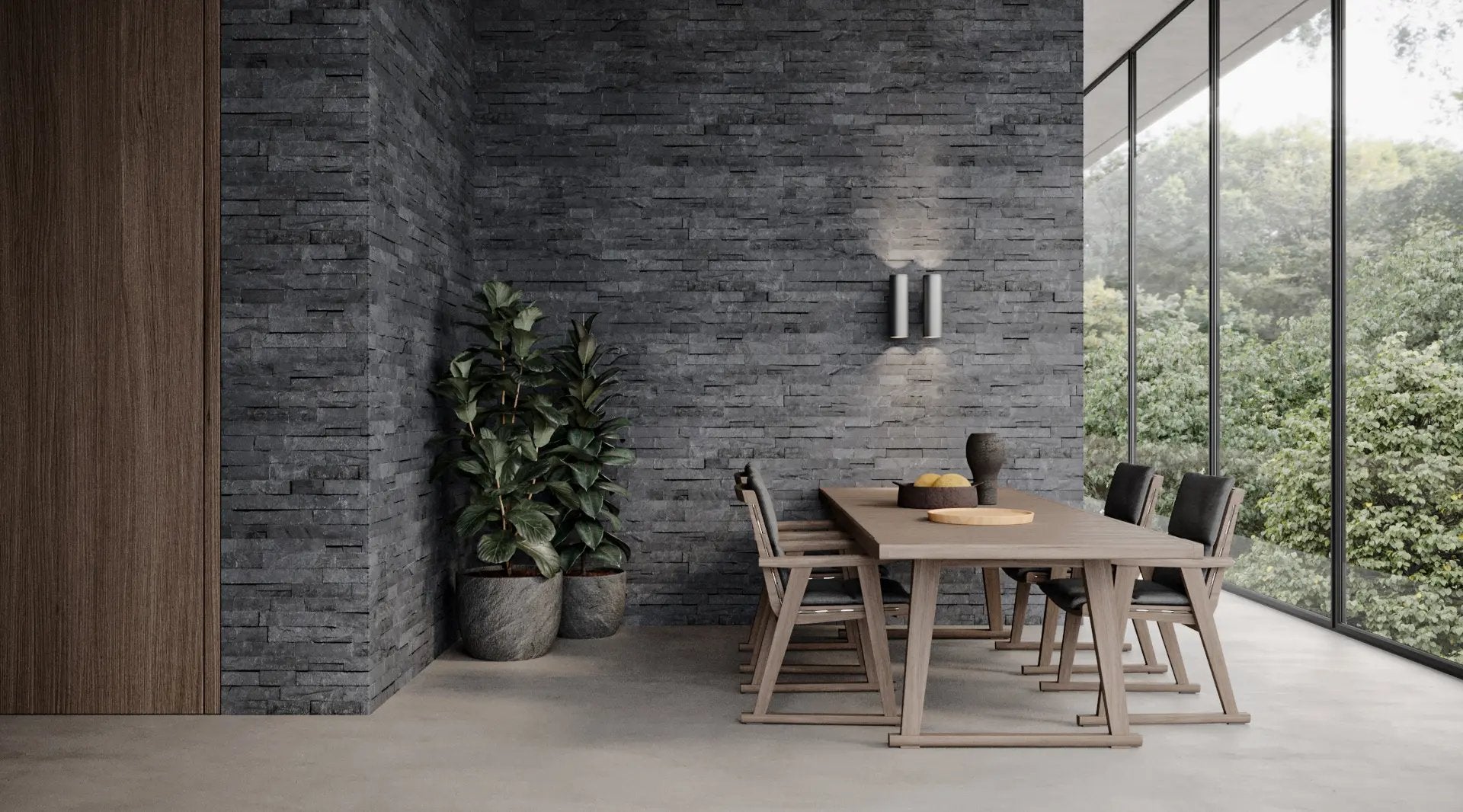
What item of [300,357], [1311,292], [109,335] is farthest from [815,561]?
[1311,292]

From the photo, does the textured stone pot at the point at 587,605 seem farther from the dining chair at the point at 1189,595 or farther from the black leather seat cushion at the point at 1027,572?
the dining chair at the point at 1189,595

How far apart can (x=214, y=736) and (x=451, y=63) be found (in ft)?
10.7

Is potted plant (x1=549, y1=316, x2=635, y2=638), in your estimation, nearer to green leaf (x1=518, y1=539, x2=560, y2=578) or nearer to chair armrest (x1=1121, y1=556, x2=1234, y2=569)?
green leaf (x1=518, y1=539, x2=560, y2=578)

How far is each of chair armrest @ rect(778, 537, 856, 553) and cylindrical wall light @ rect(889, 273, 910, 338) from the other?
1.40 metres

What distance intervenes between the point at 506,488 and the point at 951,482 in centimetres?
200

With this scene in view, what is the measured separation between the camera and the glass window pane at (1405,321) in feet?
15.8

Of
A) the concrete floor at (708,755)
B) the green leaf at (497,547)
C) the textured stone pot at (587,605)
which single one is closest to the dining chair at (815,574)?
the concrete floor at (708,755)

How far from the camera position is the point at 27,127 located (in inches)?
159

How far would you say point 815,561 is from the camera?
383cm

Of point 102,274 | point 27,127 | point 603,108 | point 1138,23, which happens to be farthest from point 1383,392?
point 27,127

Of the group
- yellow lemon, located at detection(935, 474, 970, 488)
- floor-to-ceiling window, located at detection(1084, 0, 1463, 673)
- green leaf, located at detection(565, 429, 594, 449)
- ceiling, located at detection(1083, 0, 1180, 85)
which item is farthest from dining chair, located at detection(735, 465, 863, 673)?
ceiling, located at detection(1083, 0, 1180, 85)

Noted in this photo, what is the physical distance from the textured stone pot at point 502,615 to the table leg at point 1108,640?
2481 millimetres

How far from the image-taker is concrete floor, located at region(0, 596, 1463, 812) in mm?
3088

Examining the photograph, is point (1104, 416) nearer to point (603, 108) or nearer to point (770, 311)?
point (770, 311)
